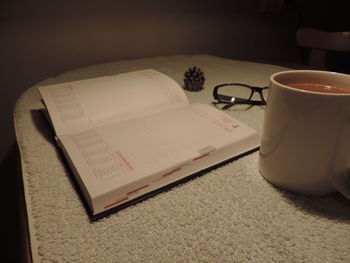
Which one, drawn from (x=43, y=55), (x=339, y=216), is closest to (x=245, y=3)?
(x=43, y=55)

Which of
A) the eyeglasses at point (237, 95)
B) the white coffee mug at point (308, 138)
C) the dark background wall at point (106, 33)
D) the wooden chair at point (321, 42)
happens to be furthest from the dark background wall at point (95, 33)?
the white coffee mug at point (308, 138)

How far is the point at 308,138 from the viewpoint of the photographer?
0.28 meters

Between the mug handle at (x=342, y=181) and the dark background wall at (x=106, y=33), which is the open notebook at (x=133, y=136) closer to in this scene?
the mug handle at (x=342, y=181)

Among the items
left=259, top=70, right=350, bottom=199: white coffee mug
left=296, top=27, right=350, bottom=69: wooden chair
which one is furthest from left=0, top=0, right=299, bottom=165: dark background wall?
left=259, top=70, right=350, bottom=199: white coffee mug

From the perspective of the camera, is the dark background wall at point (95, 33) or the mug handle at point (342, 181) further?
the dark background wall at point (95, 33)

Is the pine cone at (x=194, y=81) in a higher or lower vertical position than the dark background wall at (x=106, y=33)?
lower

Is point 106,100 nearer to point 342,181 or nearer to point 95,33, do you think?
point 342,181

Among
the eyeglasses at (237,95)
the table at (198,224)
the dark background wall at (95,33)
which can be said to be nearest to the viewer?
the table at (198,224)

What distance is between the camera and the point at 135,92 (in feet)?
1.75

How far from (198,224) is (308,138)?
15 cm

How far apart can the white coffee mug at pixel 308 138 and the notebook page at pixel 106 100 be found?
0.26 meters

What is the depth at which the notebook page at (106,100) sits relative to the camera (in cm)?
45

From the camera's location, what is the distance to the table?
0.83 ft

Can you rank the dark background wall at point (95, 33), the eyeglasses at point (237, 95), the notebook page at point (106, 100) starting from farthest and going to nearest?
the dark background wall at point (95, 33)
the eyeglasses at point (237, 95)
the notebook page at point (106, 100)
